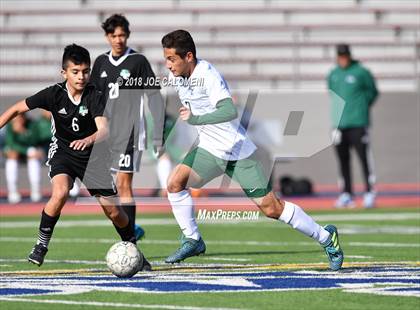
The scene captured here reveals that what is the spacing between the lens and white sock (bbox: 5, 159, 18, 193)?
74.5 feet

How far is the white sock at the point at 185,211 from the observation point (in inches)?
415

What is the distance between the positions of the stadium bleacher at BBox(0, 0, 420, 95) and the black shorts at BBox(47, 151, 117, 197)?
54.7 ft

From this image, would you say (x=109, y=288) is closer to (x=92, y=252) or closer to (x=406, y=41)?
(x=92, y=252)

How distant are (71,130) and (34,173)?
1302 cm

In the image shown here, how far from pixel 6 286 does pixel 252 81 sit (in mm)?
19458

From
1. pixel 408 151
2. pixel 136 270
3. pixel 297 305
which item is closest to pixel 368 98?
pixel 408 151

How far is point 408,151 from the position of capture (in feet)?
Result: 84.5

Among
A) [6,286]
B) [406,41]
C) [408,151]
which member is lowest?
[408,151]

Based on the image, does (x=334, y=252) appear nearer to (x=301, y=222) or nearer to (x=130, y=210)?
(x=301, y=222)

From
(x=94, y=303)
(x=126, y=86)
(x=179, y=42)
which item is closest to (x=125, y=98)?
(x=126, y=86)

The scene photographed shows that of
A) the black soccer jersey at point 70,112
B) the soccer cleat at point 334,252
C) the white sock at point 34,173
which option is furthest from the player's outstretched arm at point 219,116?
the white sock at point 34,173

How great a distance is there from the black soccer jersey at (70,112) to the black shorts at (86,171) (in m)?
0.06

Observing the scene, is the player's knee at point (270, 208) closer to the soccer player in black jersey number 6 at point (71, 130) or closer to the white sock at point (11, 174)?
the soccer player in black jersey number 6 at point (71, 130)

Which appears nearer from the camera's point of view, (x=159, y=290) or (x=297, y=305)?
(x=297, y=305)
